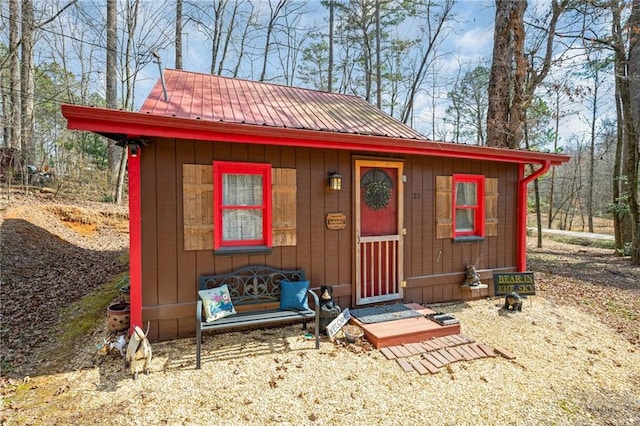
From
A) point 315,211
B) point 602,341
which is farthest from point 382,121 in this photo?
point 602,341

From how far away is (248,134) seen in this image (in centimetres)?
339

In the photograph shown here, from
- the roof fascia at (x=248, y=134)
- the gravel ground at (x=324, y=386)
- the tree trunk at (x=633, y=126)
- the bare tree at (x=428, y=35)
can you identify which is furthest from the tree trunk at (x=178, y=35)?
the tree trunk at (x=633, y=126)

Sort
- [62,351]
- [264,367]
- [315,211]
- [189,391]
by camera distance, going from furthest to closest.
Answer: [315,211], [62,351], [264,367], [189,391]

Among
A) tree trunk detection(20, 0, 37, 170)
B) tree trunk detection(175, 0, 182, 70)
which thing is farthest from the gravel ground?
tree trunk detection(175, 0, 182, 70)

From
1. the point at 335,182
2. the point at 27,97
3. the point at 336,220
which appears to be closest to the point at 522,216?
the point at 336,220

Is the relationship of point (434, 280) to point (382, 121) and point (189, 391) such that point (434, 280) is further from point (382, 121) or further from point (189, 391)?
point (189, 391)

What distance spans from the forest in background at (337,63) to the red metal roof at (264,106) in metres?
4.11

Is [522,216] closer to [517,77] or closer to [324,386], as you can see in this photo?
[517,77]

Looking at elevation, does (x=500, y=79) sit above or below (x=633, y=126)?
above

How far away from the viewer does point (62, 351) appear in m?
3.30

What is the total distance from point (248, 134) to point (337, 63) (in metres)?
12.8

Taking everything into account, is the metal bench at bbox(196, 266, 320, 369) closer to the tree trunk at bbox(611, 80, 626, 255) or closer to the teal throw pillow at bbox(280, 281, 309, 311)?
the teal throw pillow at bbox(280, 281, 309, 311)

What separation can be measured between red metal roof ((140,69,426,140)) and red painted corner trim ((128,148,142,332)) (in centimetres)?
84

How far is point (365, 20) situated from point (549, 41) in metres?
7.47
